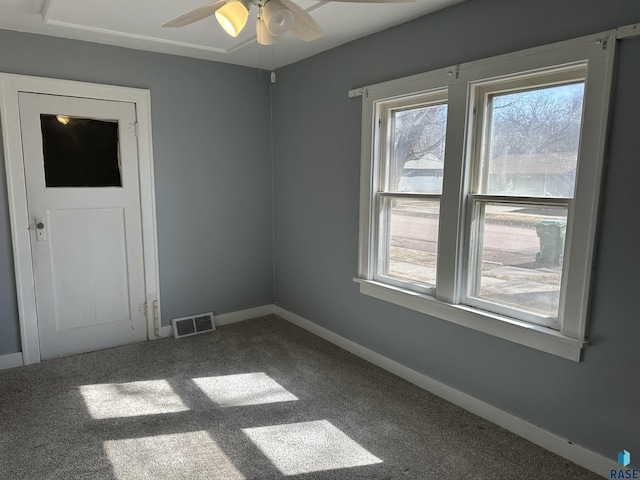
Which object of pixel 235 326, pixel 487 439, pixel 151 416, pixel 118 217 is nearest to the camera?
pixel 487 439

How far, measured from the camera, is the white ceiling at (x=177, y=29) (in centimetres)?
252

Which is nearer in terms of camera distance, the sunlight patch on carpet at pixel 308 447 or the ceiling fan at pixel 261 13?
the ceiling fan at pixel 261 13

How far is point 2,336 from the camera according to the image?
3.11m

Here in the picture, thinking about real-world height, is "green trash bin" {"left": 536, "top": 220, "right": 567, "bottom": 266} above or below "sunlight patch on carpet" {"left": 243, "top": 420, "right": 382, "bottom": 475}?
above

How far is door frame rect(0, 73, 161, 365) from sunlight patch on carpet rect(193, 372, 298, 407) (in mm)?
1154

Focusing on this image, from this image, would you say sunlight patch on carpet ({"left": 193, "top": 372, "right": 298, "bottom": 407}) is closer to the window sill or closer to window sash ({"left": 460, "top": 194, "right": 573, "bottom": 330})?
the window sill

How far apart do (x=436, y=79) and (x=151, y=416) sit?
266cm

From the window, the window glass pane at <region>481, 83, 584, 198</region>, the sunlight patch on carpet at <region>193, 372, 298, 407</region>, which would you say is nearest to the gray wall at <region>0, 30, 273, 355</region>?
the sunlight patch on carpet at <region>193, 372, 298, 407</region>

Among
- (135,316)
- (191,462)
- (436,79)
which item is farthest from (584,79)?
Result: (135,316)

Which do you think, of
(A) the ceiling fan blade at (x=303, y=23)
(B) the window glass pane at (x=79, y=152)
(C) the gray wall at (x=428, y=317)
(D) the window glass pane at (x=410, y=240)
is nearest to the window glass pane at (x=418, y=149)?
(D) the window glass pane at (x=410, y=240)

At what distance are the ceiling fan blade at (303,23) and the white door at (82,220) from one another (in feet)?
6.85

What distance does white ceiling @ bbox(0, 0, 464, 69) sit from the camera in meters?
2.52

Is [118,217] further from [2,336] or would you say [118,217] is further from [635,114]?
[635,114]

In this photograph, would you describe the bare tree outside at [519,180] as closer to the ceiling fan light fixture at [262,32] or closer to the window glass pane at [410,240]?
the window glass pane at [410,240]
